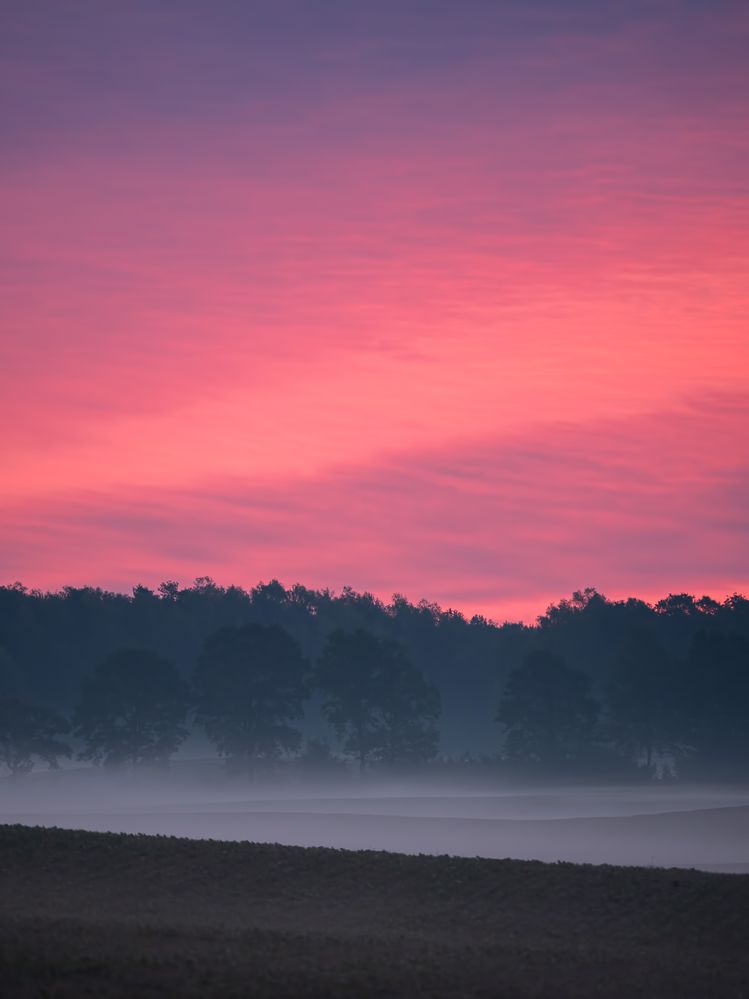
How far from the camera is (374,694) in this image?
324ft

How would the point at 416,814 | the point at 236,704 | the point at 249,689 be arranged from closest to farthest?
the point at 416,814, the point at 249,689, the point at 236,704

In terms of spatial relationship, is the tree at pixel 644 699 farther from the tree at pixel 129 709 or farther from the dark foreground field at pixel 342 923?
the dark foreground field at pixel 342 923

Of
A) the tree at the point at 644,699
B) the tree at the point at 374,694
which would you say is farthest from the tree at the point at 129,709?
the tree at the point at 644,699

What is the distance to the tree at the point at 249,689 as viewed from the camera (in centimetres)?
9662

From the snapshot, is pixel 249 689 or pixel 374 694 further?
pixel 374 694

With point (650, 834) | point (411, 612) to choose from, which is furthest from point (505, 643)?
point (650, 834)

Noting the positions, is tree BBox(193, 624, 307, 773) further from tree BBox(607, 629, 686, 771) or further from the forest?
tree BBox(607, 629, 686, 771)

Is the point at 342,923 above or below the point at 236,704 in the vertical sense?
below

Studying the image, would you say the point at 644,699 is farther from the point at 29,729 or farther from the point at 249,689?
the point at 29,729

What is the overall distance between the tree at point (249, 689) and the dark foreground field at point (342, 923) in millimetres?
56845

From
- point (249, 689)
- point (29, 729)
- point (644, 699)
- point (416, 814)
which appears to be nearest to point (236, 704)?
point (249, 689)

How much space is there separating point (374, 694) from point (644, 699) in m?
22.3

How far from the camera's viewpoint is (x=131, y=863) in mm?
36719

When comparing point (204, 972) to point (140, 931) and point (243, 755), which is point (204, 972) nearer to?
point (140, 931)
